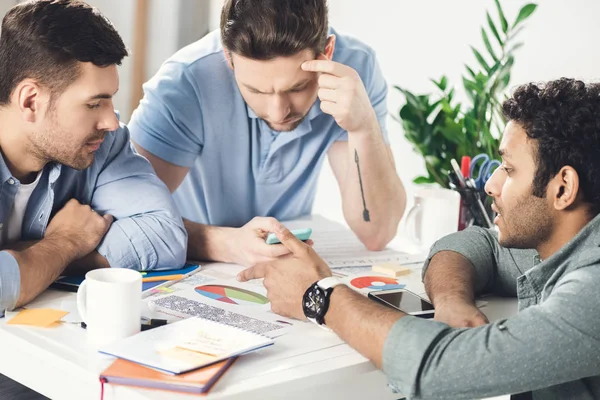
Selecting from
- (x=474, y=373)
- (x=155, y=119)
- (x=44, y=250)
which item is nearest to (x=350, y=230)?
(x=155, y=119)

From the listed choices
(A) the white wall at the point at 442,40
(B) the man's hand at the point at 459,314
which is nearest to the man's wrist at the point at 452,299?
(B) the man's hand at the point at 459,314

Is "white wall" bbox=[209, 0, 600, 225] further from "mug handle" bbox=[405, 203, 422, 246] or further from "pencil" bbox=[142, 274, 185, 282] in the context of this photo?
"pencil" bbox=[142, 274, 185, 282]

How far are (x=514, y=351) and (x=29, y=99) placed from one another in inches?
38.8

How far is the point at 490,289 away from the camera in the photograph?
145 centimetres

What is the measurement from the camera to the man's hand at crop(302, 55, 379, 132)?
5.58 ft

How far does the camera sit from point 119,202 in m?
1.52

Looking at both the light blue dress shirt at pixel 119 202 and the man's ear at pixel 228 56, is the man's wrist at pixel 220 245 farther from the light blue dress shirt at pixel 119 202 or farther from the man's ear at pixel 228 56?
the man's ear at pixel 228 56

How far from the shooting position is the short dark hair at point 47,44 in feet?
4.50

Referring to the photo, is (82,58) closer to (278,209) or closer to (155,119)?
(155,119)

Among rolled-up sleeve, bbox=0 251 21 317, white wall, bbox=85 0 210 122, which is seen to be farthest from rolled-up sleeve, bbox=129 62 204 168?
white wall, bbox=85 0 210 122

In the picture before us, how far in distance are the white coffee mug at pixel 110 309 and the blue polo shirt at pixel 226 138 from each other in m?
0.79

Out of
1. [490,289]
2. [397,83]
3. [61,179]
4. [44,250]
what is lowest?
[490,289]

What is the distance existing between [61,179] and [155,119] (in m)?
0.38

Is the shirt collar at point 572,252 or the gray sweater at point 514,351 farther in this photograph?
the shirt collar at point 572,252
